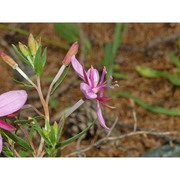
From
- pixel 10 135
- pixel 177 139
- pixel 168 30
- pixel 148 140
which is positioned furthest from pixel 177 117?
pixel 10 135

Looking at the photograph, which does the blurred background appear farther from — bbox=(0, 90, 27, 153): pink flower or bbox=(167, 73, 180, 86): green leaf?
bbox=(0, 90, 27, 153): pink flower

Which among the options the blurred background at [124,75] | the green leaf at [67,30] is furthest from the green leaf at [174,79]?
the green leaf at [67,30]

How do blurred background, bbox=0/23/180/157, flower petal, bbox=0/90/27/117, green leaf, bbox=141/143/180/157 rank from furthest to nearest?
blurred background, bbox=0/23/180/157, green leaf, bbox=141/143/180/157, flower petal, bbox=0/90/27/117

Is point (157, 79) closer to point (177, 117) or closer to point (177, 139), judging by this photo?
point (177, 117)

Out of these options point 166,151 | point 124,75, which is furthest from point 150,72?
point 166,151

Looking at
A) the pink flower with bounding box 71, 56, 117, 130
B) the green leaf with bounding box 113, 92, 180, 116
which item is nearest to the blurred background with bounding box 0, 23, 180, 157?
the green leaf with bounding box 113, 92, 180, 116

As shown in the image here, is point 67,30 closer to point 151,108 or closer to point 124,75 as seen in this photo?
point 124,75
